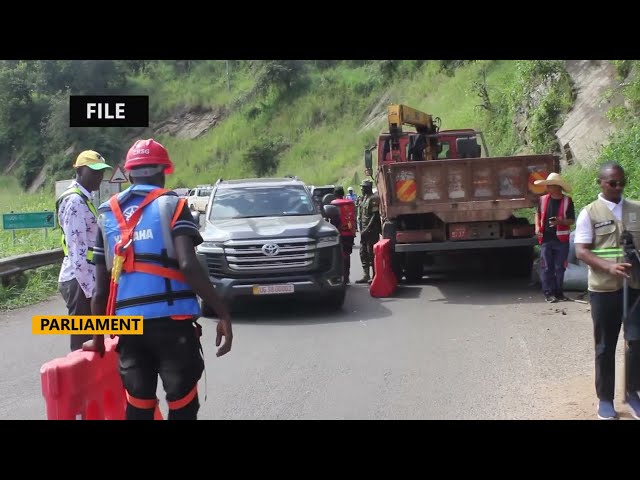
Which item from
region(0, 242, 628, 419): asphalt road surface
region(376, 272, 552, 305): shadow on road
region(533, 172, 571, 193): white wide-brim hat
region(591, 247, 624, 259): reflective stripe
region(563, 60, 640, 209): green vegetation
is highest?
region(563, 60, 640, 209): green vegetation

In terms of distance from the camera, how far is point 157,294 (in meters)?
4.43

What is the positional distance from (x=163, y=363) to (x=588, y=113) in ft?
70.7

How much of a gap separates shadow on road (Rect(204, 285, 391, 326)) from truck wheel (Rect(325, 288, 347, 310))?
9cm

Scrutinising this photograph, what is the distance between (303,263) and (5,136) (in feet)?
239

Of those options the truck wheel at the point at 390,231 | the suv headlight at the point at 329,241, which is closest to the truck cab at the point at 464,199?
the truck wheel at the point at 390,231

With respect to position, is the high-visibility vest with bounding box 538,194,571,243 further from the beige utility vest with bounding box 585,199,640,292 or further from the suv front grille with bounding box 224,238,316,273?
the beige utility vest with bounding box 585,199,640,292

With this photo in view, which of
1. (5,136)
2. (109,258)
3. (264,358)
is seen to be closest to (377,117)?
(5,136)

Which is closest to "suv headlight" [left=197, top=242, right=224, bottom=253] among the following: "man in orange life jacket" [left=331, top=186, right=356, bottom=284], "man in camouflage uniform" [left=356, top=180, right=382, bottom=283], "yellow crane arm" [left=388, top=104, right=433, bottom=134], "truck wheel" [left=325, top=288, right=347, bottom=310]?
"truck wheel" [left=325, top=288, right=347, bottom=310]

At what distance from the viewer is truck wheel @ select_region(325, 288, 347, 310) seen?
39.5 ft

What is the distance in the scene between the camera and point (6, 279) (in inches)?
574

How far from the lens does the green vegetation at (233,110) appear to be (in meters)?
54.4

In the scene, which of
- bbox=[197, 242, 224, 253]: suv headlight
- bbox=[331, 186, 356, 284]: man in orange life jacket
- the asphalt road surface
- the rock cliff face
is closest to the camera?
the asphalt road surface

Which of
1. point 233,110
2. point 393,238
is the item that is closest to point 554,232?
point 393,238

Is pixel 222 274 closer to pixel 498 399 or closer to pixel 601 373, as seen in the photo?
pixel 498 399
